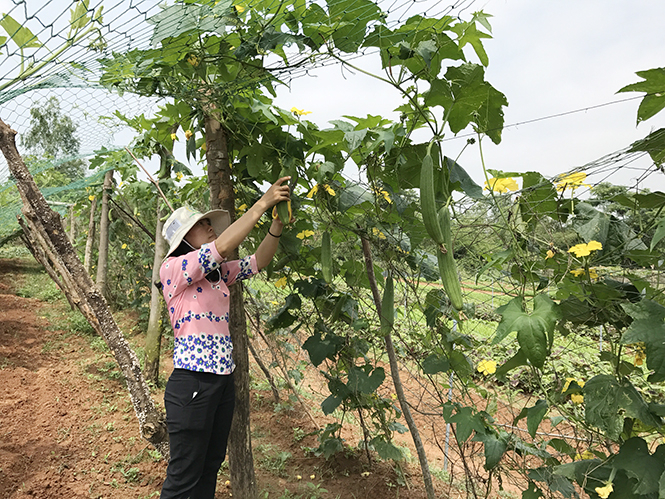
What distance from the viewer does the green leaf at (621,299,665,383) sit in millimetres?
1138

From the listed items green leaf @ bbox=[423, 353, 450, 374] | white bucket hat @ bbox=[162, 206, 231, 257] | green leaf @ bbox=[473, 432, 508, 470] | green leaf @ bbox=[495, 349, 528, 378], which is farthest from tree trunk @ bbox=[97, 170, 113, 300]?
green leaf @ bbox=[495, 349, 528, 378]

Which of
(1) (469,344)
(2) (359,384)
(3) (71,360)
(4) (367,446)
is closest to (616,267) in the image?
(1) (469,344)

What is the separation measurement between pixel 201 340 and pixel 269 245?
0.56m

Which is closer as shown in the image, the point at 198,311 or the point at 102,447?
the point at 198,311

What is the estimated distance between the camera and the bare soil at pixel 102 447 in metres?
2.66

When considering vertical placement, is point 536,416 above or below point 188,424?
below

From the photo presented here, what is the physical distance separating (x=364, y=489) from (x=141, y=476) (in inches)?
58.3

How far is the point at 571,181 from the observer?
4.72 feet

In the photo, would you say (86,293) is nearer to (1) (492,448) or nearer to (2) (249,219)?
(2) (249,219)

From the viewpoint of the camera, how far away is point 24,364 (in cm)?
454

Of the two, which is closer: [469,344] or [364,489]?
[469,344]

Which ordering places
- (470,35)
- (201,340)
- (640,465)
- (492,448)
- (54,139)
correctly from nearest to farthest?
(640,465)
(470,35)
(492,448)
(201,340)
(54,139)

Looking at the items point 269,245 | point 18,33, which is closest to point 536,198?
point 269,245

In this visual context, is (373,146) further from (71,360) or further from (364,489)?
(71,360)
